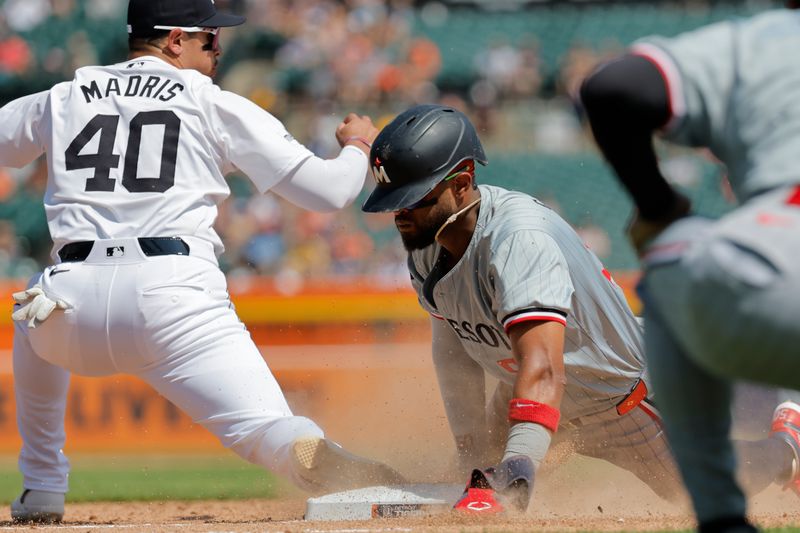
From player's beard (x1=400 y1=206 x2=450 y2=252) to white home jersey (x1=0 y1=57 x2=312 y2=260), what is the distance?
601 millimetres

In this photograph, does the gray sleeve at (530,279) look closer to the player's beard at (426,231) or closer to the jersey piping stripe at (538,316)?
the jersey piping stripe at (538,316)

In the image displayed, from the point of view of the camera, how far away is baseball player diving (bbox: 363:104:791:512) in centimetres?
409

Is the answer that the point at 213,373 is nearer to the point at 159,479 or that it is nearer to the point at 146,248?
the point at 146,248

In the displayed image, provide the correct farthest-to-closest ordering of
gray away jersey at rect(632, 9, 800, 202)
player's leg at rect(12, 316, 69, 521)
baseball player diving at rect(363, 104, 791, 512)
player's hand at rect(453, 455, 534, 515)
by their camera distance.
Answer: player's leg at rect(12, 316, 69, 521) → baseball player diving at rect(363, 104, 791, 512) → player's hand at rect(453, 455, 534, 515) → gray away jersey at rect(632, 9, 800, 202)

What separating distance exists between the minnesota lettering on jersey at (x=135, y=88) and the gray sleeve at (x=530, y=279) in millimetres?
1593

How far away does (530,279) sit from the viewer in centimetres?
419

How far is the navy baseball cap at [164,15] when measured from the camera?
15.9 ft

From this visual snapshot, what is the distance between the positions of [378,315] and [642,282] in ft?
26.9

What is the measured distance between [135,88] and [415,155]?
4.18ft

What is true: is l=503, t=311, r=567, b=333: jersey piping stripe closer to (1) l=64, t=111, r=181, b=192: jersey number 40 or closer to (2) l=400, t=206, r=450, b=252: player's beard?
(2) l=400, t=206, r=450, b=252: player's beard

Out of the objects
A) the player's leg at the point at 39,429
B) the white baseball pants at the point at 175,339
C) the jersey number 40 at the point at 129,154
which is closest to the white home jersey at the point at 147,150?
the jersey number 40 at the point at 129,154

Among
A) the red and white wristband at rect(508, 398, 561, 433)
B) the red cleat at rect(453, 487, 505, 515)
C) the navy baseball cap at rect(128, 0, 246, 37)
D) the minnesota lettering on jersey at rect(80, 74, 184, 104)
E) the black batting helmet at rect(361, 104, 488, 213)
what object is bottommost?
the red cleat at rect(453, 487, 505, 515)

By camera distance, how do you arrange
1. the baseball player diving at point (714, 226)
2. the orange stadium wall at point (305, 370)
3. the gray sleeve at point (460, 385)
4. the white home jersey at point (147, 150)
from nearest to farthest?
the baseball player diving at point (714, 226)
the white home jersey at point (147, 150)
the gray sleeve at point (460, 385)
the orange stadium wall at point (305, 370)

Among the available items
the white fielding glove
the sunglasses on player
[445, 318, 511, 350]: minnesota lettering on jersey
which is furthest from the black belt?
[445, 318, 511, 350]: minnesota lettering on jersey
